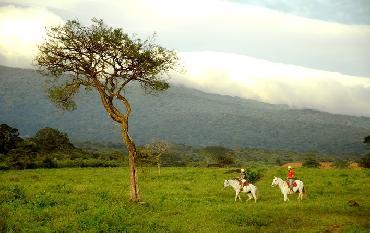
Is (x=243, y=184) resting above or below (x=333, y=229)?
above

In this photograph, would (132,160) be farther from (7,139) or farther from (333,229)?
(7,139)

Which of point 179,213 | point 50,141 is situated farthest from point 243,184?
point 50,141

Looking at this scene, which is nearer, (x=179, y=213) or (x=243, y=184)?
(x=179, y=213)

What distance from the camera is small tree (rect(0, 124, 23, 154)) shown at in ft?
308

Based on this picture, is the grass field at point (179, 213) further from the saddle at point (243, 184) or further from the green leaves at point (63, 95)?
the green leaves at point (63, 95)

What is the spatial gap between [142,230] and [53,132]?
89481mm

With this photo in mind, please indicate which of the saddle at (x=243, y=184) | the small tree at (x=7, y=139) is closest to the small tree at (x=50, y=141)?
the small tree at (x=7, y=139)

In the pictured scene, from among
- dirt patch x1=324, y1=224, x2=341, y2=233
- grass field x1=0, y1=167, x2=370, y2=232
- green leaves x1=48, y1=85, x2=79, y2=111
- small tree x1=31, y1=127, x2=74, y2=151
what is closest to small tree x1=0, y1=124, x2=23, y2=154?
small tree x1=31, y1=127, x2=74, y2=151

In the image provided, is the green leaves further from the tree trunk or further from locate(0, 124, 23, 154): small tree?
locate(0, 124, 23, 154): small tree

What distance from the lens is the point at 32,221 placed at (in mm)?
24672

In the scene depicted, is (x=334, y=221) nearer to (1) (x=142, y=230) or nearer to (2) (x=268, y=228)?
(2) (x=268, y=228)

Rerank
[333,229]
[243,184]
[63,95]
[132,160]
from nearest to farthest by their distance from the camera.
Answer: [333,229], [132,160], [63,95], [243,184]

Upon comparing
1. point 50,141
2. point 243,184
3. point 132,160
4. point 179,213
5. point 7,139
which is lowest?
point 179,213

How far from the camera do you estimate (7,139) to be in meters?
95.6
